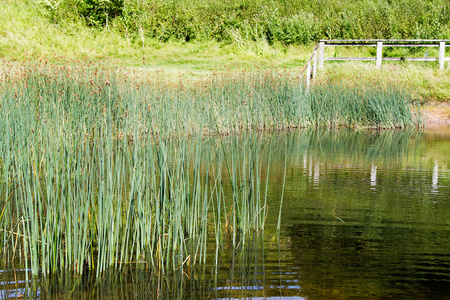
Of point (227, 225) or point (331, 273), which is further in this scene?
point (227, 225)

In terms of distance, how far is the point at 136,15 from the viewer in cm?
2250

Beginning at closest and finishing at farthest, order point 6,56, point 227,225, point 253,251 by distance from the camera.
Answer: point 253,251
point 227,225
point 6,56

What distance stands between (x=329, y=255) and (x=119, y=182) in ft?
5.13

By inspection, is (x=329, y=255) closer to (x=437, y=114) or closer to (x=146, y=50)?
(x=437, y=114)

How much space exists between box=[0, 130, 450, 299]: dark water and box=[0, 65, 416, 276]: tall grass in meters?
0.14

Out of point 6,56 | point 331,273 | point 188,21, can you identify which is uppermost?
point 188,21

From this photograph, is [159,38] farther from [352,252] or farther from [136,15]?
[352,252]

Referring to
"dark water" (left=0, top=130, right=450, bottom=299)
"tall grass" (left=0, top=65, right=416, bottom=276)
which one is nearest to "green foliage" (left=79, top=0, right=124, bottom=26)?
"tall grass" (left=0, top=65, right=416, bottom=276)

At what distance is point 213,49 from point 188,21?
2716 millimetres

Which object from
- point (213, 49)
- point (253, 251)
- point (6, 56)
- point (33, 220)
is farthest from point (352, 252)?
point (213, 49)

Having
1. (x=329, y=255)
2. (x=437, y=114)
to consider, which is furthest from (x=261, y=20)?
(x=329, y=255)

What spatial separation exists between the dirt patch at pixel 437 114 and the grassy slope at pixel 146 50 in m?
1.53

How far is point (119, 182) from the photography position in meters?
3.64

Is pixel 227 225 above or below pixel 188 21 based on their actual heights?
below
